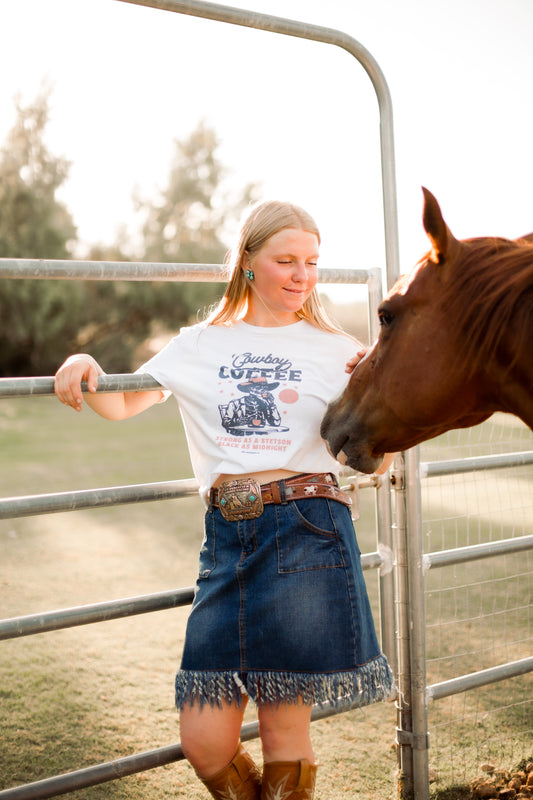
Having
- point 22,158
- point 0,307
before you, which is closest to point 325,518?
point 0,307

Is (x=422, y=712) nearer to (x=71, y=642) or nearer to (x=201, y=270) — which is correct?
(x=201, y=270)

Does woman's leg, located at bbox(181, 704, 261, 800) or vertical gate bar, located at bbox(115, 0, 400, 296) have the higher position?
vertical gate bar, located at bbox(115, 0, 400, 296)

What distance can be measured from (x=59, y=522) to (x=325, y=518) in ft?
15.8

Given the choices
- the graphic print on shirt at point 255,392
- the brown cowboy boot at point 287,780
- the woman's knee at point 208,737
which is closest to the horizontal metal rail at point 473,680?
the brown cowboy boot at point 287,780

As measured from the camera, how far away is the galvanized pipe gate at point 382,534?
5.32ft

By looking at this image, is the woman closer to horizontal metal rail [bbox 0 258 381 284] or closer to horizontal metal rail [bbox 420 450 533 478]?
horizontal metal rail [bbox 0 258 381 284]

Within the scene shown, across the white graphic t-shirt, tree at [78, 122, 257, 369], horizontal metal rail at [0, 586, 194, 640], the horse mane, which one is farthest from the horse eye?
tree at [78, 122, 257, 369]

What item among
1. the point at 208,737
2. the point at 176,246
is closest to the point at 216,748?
the point at 208,737

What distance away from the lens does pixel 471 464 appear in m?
2.12

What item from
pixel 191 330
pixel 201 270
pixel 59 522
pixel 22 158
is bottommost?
pixel 59 522

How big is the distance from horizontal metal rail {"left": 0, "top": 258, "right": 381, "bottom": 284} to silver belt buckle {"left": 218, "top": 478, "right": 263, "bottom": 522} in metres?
0.53

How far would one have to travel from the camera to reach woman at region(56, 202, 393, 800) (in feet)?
4.84

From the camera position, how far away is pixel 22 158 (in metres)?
22.7

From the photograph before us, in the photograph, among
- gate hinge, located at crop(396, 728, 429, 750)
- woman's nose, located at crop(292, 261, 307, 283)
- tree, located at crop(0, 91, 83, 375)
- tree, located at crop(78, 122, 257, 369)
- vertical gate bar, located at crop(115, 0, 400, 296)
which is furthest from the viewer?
tree, located at crop(78, 122, 257, 369)
